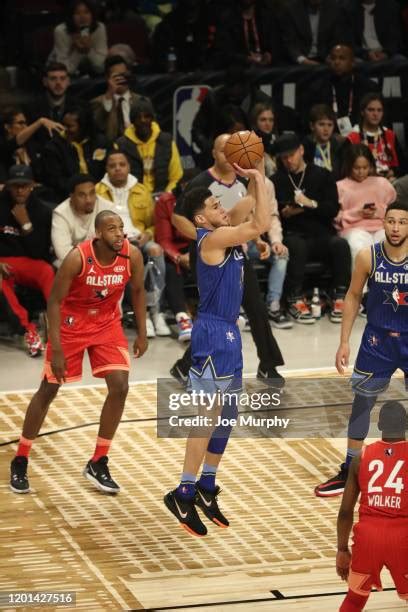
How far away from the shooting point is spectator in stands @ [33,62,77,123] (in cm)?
1226

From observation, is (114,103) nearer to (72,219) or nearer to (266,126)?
(266,126)

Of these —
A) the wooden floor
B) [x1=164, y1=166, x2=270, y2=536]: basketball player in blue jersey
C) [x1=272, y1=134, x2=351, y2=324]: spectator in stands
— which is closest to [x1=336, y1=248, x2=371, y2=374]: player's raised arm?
[x1=164, y1=166, x2=270, y2=536]: basketball player in blue jersey

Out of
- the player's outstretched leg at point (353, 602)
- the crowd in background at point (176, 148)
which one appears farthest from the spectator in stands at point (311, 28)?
the player's outstretched leg at point (353, 602)

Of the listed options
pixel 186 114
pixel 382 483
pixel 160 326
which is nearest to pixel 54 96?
pixel 186 114

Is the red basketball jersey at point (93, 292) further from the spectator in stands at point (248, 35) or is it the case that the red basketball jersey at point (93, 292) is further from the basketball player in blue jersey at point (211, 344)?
the spectator in stands at point (248, 35)

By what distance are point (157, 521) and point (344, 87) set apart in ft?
21.3

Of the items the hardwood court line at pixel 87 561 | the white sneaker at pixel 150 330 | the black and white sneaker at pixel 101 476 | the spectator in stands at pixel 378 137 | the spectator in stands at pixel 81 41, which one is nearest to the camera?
the hardwood court line at pixel 87 561

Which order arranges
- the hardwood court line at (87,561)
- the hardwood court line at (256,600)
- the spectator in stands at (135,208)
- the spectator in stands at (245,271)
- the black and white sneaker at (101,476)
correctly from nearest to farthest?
the hardwood court line at (256,600) < the hardwood court line at (87,561) < the black and white sneaker at (101,476) < the spectator in stands at (245,271) < the spectator in stands at (135,208)

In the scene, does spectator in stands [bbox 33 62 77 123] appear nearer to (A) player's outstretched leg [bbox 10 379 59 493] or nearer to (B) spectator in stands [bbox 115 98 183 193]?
(B) spectator in stands [bbox 115 98 183 193]

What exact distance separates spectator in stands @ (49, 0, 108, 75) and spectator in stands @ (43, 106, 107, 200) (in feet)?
3.79

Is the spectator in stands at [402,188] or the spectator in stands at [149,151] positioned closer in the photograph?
the spectator in stands at [149,151]

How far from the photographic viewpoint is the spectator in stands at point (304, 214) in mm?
11961

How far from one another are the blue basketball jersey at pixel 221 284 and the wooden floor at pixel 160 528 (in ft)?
4.07

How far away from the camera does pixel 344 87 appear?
13367 mm
